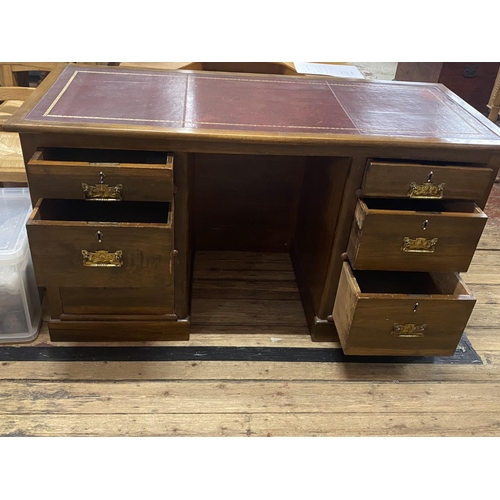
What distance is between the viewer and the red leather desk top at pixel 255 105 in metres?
1.35

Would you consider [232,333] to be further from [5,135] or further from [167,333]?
[5,135]

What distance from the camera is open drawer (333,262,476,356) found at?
1.39 metres

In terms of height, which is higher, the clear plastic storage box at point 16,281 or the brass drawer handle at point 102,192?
the brass drawer handle at point 102,192

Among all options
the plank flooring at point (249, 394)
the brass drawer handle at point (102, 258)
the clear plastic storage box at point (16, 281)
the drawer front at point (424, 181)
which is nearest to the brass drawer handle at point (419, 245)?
the drawer front at point (424, 181)

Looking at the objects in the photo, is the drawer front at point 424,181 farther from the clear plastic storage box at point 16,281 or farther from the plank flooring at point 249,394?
the clear plastic storage box at point 16,281

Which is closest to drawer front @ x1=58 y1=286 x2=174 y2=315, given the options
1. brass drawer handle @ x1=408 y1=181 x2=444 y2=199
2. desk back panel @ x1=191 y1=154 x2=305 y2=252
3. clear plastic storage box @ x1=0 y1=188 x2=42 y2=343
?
clear plastic storage box @ x1=0 y1=188 x2=42 y2=343

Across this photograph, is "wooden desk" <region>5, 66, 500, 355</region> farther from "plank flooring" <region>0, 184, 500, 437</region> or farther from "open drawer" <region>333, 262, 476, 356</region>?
"plank flooring" <region>0, 184, 500, 437</region>

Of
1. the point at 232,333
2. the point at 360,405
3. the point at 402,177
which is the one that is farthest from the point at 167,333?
the point at 402,177

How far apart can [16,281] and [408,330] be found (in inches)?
45.3

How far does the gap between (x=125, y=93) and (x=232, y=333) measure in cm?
83

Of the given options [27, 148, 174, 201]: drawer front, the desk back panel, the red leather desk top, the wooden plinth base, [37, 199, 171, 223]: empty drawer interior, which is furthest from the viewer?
the desk back panel

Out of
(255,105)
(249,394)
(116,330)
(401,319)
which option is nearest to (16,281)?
(116,330)

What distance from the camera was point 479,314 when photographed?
188 centimetres

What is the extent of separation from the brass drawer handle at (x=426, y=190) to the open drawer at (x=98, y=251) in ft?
2.12
